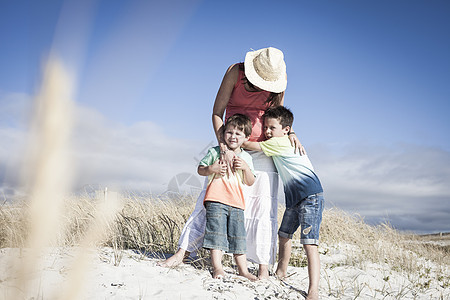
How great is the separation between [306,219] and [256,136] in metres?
0.98

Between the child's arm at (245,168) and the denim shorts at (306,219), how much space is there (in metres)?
0.53

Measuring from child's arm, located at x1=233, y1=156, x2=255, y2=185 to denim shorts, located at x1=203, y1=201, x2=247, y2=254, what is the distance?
303 millimetres

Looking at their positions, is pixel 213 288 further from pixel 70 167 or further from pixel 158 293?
pixel 70 167

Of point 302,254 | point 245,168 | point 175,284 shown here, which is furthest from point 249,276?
point 302,254

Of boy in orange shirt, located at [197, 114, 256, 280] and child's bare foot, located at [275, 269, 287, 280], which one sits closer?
boy in orange shirt, located at [197, 114, 256, 280]

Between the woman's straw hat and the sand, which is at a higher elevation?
the woman's straw hat

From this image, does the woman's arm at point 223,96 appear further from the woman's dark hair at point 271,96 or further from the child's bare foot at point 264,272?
the child's bare foot at point 264,272

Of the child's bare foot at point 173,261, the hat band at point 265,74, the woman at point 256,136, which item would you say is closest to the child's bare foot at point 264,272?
the woman at point 256,136

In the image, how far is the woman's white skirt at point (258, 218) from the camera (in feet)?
11.6

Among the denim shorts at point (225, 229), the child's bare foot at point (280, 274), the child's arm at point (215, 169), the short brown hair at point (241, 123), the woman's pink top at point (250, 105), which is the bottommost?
the child's bare foot at point (280, 274)

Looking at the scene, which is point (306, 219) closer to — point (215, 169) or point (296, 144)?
point (296, 144)

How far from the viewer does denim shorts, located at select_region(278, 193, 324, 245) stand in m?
3.25

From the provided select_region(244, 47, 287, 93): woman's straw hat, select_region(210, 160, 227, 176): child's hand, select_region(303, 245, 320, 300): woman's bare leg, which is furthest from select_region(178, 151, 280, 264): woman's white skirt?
select_region(244, 47, 287, 93): woman's straw hat

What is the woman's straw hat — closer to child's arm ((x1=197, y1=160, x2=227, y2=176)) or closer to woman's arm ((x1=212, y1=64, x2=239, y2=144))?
woman's arm ((x1=212, y1=64, x2=239, y2=144))
